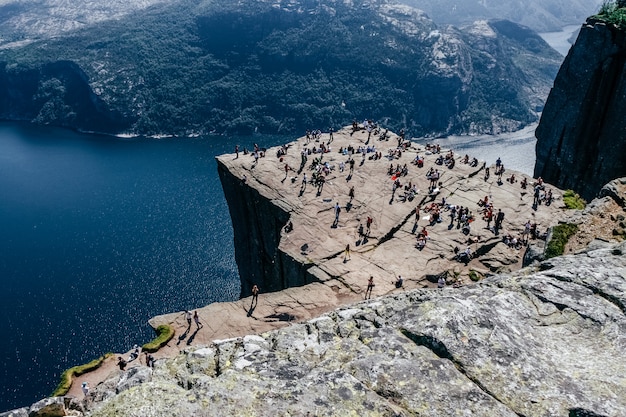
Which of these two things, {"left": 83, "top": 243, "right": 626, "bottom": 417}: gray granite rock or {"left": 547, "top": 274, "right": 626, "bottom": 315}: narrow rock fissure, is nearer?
{"left": 83, "top": 243, "right": 626, "bottom": 417}: gray granite rock

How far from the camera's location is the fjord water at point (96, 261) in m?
81.8

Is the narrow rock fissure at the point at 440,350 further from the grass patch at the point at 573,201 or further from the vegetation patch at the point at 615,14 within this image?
the vegetation patch at the point at 615,14

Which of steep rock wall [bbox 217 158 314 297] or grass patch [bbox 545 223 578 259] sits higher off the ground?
grass patch [bbox 545 223 578 259]

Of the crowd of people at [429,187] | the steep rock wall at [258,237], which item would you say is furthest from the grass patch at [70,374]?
the crowd of people at [429,187]

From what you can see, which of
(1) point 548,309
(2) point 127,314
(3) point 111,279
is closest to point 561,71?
(1) point 548,309

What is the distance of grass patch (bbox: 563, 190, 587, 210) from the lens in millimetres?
56875

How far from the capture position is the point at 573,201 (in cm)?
5784

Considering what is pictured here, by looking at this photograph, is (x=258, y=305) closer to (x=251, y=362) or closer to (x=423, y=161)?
(x=251, y=362)

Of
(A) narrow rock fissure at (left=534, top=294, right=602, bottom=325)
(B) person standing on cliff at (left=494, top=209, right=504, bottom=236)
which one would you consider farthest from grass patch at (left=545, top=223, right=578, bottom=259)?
(B) person standing on cliff at (left=494, top=209, right=504, bottom=236)

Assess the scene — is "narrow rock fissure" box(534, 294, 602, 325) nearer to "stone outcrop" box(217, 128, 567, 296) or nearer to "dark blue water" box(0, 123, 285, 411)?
"stone outcrop" box(217, 128, 567, 296)

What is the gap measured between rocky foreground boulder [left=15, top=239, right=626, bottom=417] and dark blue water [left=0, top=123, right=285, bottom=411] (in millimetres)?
70468

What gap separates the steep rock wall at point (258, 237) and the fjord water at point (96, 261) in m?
22.1

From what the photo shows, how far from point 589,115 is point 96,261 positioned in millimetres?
102401

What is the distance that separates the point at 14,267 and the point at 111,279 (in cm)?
2668
